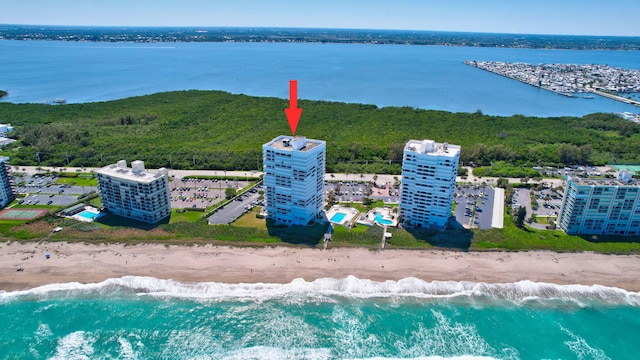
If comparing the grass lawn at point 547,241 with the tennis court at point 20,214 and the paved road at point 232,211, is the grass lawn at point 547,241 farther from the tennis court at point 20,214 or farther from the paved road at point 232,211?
the tennis court at point 20,214

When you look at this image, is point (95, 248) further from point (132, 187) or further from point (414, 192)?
point (414, 192)

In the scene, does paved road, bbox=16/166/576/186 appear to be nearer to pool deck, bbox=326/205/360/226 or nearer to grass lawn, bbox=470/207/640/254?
pool deck, bbox=326/205/360/226

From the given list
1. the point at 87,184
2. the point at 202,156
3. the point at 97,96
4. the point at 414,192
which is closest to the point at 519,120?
the point at 414,192

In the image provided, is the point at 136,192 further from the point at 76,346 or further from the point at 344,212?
the point at 344,212

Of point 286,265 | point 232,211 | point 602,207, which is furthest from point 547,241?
point 232,211

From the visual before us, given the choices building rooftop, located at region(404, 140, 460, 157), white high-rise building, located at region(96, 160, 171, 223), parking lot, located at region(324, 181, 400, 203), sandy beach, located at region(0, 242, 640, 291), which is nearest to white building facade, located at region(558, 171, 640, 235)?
sandy beach, located at region(0, 242, 640, 291)

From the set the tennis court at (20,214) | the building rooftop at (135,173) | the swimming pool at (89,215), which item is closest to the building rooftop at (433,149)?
the building rooftop at (135,173)
